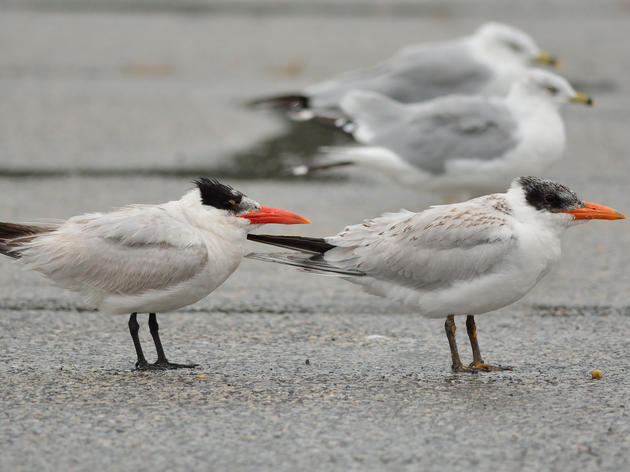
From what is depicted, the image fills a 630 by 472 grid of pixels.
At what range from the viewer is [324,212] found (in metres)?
8.27

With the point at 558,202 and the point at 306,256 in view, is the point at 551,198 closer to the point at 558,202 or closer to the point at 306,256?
the point at 558,202

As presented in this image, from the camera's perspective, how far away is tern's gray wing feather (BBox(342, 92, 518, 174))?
8.04 meters

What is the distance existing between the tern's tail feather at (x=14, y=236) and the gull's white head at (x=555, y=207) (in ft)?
7.17

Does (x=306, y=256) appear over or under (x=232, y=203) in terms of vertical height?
under

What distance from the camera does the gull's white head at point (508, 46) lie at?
9.84 meters

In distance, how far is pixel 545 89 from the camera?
8.26 meters

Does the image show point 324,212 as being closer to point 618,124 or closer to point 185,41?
point 618,124

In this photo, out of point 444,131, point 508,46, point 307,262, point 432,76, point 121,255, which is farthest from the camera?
point 508,46

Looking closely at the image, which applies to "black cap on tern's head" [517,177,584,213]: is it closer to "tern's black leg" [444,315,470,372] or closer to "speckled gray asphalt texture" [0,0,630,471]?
"tern's black leg" [444,315,470,372]

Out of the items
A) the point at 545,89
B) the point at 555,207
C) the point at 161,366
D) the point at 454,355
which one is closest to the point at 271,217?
the point at 161,366

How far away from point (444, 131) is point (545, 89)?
0.81m

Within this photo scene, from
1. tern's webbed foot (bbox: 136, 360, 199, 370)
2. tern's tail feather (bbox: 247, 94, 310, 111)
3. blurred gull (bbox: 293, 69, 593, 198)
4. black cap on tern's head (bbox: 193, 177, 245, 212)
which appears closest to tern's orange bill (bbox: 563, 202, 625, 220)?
black cap on tern's head (bbox: 193, 177, 245, 212)

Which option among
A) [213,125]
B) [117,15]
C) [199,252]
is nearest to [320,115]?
[213,125]

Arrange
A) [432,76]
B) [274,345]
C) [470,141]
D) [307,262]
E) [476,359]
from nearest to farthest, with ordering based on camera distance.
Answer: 1. [476,359]
2. [307,262]
3. [274,345]
4. [470,141]
5. [432,76]
